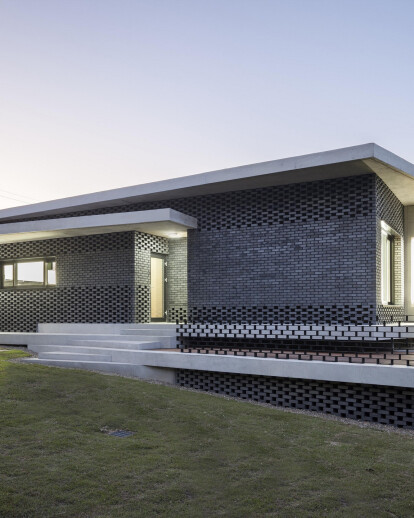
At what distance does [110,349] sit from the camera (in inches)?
410

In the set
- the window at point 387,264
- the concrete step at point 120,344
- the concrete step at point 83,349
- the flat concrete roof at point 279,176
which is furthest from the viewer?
the window at point 387,264

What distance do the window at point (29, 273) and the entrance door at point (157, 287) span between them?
127 inches

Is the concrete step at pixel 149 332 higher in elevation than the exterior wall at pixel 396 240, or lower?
lower

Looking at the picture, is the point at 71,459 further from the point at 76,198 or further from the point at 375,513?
the point at 76,198

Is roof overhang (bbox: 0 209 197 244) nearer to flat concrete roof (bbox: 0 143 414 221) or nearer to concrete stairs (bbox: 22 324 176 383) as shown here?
flat concrete roof (bbox: 0 143 414 221)

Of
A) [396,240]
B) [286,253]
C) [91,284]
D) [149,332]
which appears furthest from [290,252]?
[91,284]

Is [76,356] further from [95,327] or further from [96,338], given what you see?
[95,327]

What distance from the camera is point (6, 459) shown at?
4.78 m

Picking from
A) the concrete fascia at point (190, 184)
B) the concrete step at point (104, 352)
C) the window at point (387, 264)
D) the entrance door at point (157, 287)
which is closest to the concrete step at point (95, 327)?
the entrance door at point (157, 287)

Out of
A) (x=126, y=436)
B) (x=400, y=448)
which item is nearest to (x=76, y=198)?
(x=126, y=436)

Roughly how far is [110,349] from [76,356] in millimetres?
902

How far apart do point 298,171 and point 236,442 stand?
669 cm

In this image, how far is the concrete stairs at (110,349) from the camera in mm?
9758

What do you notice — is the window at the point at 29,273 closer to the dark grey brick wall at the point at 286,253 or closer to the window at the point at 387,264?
the dark grey brick wall at the point at 286,253
